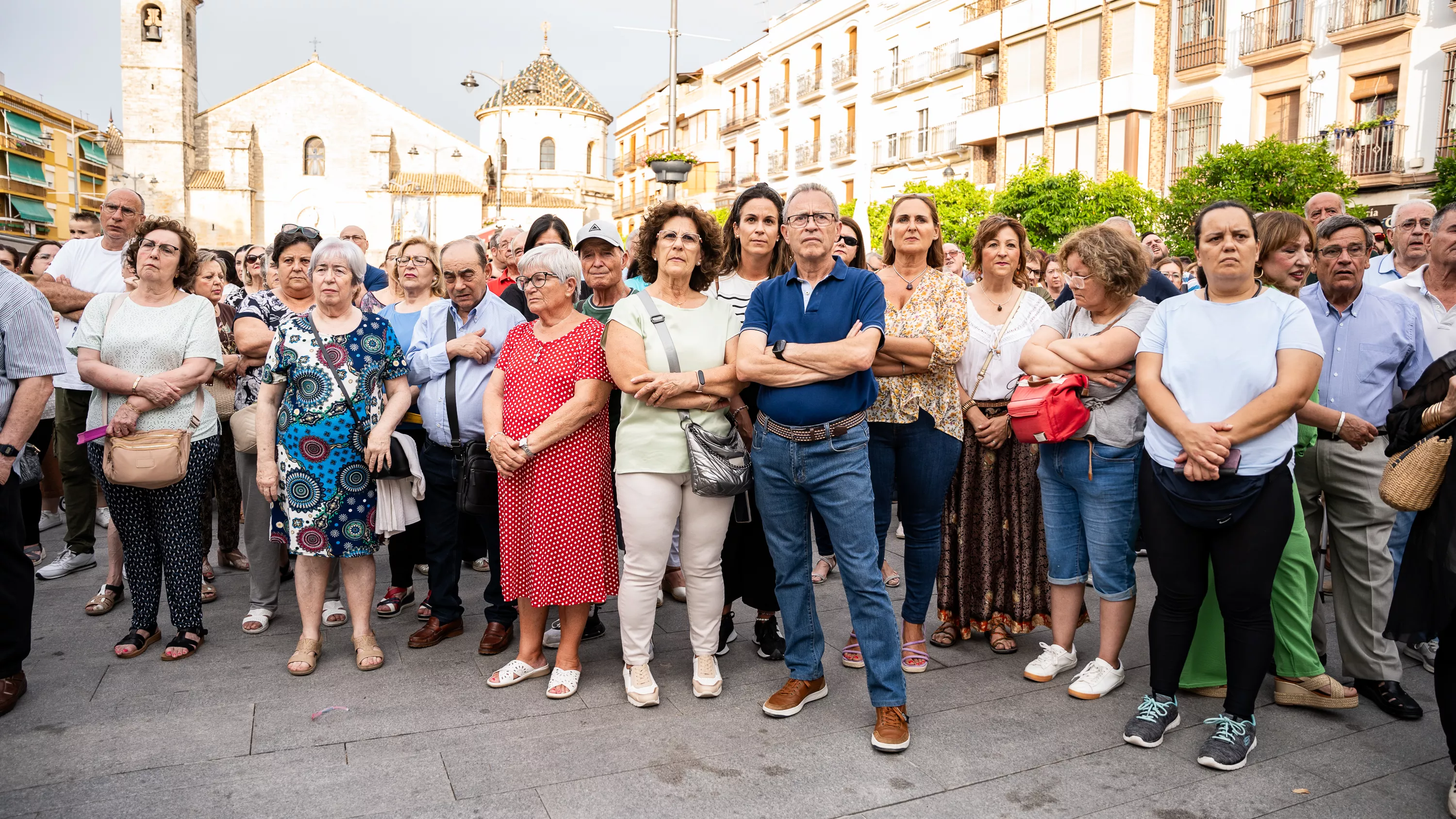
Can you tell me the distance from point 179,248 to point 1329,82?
76.7 ft

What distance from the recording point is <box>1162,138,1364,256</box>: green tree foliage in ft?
60.2

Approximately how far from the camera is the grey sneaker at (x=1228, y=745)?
373 centimetres

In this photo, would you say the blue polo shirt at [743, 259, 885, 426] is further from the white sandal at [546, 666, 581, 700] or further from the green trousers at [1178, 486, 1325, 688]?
the green trousers at [1178, 486, 1325, 688]

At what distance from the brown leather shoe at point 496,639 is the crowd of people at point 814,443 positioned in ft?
0.05

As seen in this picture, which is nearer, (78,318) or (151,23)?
(78,318)

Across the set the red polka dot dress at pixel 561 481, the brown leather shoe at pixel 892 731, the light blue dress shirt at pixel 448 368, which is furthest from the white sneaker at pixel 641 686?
the light blue dress shirt at pixel 448 368

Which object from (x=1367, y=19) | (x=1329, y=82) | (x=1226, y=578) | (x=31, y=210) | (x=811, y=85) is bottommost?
(x=1226, y=578)

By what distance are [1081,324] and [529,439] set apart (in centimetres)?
255

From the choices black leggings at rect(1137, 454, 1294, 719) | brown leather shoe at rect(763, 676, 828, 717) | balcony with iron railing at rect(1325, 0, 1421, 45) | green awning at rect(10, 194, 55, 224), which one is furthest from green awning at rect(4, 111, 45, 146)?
black leggings at rect(1137, 454, 1294, 719)

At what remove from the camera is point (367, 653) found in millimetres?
4832

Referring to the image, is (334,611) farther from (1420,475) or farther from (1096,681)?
(1420,475)

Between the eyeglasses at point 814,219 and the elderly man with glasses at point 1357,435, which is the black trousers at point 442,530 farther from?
the elderly man with glasses at point 1357,435

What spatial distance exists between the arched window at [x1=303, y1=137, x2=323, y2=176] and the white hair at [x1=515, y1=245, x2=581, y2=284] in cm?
5229

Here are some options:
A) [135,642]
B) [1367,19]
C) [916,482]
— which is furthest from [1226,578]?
[1367,19]
